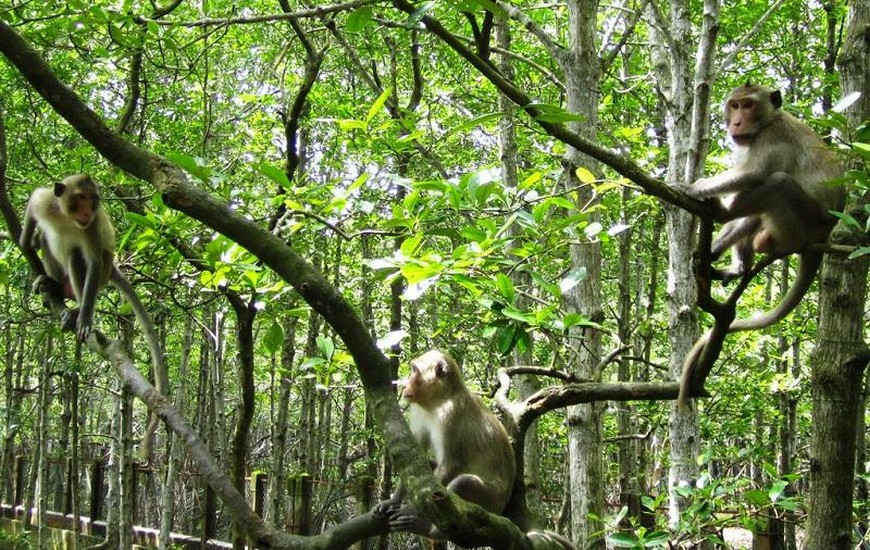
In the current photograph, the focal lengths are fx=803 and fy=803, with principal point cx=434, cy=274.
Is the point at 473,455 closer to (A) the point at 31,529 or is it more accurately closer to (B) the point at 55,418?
(A) the point at 31,529

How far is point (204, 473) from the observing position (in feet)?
8.04

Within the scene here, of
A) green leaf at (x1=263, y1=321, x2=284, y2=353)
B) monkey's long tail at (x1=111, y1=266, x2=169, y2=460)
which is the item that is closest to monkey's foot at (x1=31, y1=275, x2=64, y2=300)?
monkey's long tail at (x1=111, y1=266, x2=169, y2=460)

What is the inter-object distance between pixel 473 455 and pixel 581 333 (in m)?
1.60

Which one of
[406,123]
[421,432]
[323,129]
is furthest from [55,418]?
[406,123]

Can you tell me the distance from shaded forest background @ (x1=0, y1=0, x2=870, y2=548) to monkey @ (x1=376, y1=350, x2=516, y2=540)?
455 mm

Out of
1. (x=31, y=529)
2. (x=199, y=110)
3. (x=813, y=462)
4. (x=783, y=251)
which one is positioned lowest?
(x=31, y=529)

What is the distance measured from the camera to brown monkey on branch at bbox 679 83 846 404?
4.91 m

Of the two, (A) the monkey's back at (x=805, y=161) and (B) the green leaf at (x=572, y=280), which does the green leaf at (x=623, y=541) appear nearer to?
(B) the green leaf at (x=572, y=280)

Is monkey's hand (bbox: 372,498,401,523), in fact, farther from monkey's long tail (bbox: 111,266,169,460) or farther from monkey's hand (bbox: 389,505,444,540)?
monkey's long tail (bbox: 111,266,169,460)

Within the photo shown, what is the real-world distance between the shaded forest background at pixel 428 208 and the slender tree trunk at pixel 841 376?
0.14 ft

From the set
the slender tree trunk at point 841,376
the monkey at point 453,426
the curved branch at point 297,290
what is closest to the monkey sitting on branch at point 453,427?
the monkey at point 453,426

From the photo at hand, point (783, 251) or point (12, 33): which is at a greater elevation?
point (12, 33)

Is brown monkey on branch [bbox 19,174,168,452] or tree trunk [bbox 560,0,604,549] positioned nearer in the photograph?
brown monkey on branch [bbox 19,174,168,452]

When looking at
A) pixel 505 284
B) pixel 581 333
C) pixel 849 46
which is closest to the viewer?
pixel 505 284
